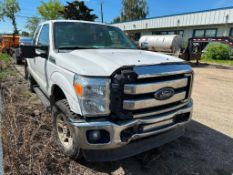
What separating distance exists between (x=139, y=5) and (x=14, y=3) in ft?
88.3

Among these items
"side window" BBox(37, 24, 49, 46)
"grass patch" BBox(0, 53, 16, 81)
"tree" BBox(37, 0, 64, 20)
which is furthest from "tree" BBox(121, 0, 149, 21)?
"side window" BBox(37, 24, 49, 46)

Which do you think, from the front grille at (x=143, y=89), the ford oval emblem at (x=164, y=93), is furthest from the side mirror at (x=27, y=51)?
the ford oval emblem at (x=164, y=93)

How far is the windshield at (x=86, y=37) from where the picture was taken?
3692 mm

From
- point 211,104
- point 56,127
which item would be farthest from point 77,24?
point 211,104

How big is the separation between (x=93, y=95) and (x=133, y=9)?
51812mm

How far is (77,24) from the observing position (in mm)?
4145

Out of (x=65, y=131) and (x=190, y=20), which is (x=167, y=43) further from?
(x=65, y=131)

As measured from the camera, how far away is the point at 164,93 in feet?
9.02

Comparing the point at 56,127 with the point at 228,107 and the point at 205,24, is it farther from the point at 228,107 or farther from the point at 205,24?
the point at 205,24

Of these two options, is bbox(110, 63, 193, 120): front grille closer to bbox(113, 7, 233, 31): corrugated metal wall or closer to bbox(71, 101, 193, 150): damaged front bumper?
bbox(71, 101, 193, 150): damaged front bumper

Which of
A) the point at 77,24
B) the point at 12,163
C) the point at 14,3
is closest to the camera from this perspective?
the point at 12,163

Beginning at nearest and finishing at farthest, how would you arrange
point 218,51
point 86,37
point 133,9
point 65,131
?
point 65,131, point 86,37, point 218,51, point 133,9

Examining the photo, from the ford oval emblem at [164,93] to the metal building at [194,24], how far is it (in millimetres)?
20806

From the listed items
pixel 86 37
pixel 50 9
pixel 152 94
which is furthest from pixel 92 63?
pixel 50 9
